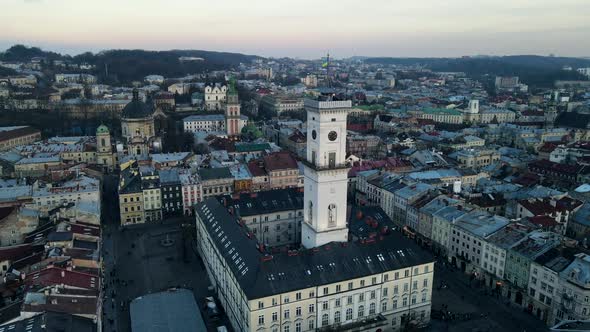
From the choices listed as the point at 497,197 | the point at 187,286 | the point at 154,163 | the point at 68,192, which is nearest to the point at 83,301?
the point at 187,286

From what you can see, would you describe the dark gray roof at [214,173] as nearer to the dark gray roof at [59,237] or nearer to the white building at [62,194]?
the white building at [62,194]

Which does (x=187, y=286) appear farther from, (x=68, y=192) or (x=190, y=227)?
(x=68, y=192)

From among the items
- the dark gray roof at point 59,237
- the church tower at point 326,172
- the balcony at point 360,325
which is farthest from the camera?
the dark gray roof at point 59,237

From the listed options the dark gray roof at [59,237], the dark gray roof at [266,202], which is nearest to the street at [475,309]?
the dark gray roof at [266,202]

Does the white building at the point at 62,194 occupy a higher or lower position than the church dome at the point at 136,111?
lower

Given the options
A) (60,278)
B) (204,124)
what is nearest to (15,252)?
(60,278)

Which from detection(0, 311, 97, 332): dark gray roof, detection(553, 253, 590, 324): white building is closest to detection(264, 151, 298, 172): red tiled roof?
detection(0, 311, 97, 332): dark gray roof

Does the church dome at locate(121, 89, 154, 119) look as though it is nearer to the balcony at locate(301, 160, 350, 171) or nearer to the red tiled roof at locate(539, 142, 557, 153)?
the balcony at locate(301, 160, 350, 171)
